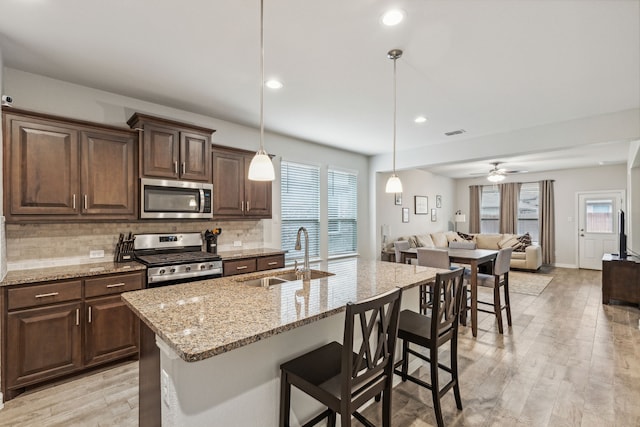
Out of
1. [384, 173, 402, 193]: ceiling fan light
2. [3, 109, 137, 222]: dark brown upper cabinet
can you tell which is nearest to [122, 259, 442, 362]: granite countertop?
[384, 173, 402, 193]: ceiling fan light

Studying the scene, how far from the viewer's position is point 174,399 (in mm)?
1284

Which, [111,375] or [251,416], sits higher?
[251,416]

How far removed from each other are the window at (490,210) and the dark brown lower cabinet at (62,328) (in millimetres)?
9246

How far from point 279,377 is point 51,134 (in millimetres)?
2747

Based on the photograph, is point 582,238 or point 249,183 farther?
point 582,238

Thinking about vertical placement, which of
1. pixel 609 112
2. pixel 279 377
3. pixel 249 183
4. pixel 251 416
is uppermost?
pixel 609 112

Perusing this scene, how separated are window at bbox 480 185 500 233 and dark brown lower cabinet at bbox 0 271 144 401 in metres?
9.25

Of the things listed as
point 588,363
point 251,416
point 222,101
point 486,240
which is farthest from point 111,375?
point 486,240

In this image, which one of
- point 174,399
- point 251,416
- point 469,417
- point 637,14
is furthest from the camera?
point 469,417

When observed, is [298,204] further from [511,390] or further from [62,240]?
[511,390]

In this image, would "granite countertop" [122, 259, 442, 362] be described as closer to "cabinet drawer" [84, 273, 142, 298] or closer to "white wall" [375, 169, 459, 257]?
"cabinet drawer" [84, 273, 142, 298]

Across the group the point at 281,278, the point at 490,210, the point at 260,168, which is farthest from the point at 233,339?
the point at 490,210

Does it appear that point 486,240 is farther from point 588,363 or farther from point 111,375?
point 111,375

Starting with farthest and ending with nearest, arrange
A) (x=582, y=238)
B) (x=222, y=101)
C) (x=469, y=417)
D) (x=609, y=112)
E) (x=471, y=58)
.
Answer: (x=582, y=238) → (x=609, y=112) → (x=222, y=101) → (x=471, y=58) → (x=469, y=417)
